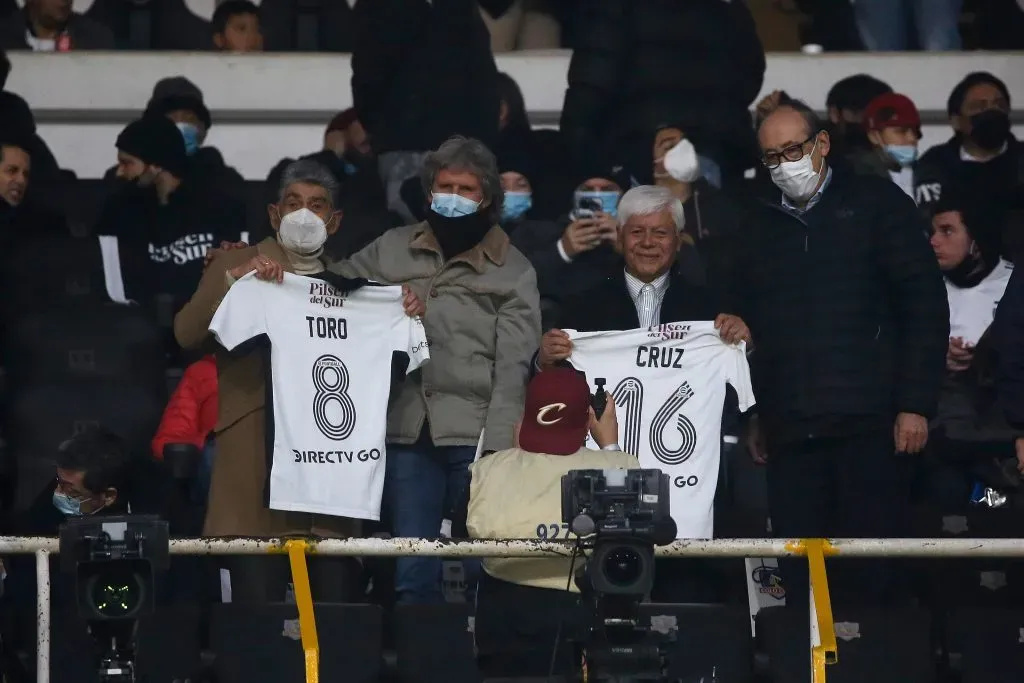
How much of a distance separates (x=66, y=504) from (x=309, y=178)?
5.27 ft

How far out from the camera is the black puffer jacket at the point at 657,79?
1082 cm

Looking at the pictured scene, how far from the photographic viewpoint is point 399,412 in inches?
344

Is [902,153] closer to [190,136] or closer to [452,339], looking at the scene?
[452,339]

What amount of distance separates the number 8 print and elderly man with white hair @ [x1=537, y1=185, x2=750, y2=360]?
88cm

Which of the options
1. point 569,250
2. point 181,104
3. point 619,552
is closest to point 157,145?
point 181,104

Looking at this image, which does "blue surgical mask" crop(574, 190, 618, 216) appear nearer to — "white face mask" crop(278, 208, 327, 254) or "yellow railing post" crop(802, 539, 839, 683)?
"white face mask" crop(278, 208, 327, 254)

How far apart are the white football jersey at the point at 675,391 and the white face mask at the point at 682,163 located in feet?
5.50

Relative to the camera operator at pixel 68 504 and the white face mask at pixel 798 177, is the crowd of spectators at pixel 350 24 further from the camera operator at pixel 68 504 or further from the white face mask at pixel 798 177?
the camera operator at pixel 68 504

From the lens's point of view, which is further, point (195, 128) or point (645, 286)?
point (195, 128)

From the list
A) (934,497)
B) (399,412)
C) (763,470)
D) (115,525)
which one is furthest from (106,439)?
(934,497)

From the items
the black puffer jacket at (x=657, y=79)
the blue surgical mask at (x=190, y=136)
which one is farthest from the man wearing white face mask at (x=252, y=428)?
the blue surgical mask at (x=190, y=136)

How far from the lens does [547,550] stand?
7.21 meters

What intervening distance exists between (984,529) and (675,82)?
3.08 metres

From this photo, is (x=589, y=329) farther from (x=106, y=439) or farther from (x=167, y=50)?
(x=167, y=50)
